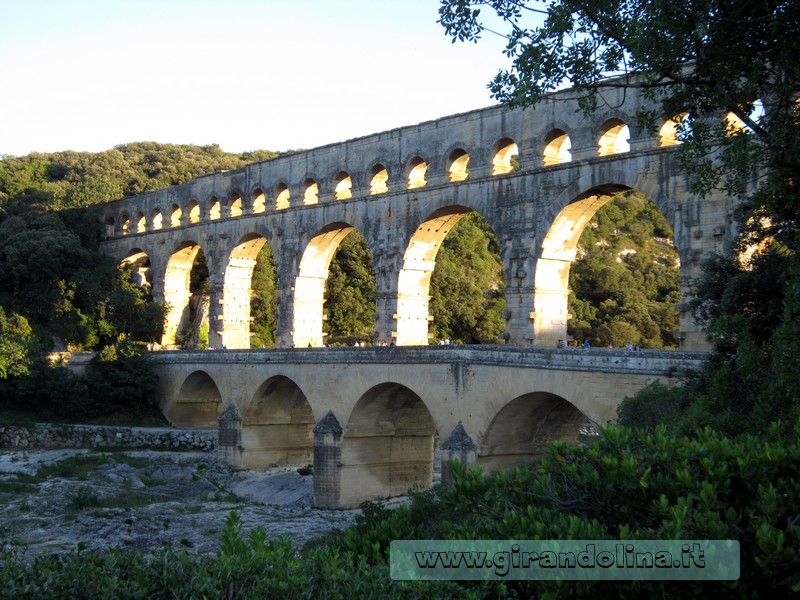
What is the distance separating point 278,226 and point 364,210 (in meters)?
4.97

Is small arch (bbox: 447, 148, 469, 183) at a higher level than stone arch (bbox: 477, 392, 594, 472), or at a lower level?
higher

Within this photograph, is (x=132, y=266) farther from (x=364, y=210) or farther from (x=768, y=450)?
(x=768, y=450)

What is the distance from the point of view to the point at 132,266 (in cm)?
4631

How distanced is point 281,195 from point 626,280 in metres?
21.9

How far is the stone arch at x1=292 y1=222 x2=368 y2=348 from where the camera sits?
34.7 metres

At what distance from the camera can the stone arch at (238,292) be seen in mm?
38344

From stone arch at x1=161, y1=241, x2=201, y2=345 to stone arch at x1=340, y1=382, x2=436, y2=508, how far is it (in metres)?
16.9

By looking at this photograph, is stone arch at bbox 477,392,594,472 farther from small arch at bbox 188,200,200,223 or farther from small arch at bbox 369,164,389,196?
small arch at bbox 188,200,200,223

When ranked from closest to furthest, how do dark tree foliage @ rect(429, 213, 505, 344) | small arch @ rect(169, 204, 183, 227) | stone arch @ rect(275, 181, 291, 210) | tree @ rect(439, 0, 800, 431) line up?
tree @ rect(439, 0, 800, 431) < stone arch @ rect(275, 181, 291, 210) < small arch @ rect(169, 204, 183, 227) < dark tree foliage @ rect(429, 213, 505, 344)

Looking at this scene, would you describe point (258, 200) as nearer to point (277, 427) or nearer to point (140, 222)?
point (277, 427)

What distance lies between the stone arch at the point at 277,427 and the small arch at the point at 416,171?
7342 millimetres

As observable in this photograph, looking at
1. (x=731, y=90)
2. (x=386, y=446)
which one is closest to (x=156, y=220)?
(x=386, y=446)

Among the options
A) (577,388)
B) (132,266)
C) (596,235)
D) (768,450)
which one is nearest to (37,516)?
(577,388)

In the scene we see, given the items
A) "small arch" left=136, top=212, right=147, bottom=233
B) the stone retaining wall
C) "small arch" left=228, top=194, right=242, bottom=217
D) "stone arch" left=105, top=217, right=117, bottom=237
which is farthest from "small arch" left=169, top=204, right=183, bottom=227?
the stone retaining wall
